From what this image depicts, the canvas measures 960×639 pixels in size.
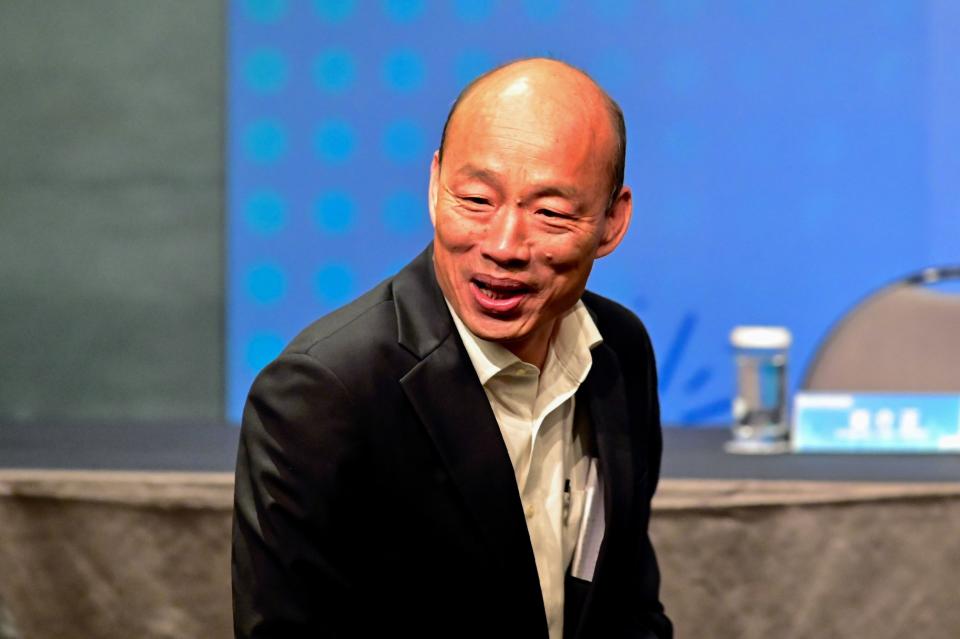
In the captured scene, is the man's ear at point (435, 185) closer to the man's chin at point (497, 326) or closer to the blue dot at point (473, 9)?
the man's chin at point (497, 326)

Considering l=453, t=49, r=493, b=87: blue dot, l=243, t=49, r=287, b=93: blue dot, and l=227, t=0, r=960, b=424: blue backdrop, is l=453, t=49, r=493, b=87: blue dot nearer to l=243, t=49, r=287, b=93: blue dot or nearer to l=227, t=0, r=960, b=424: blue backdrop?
l=227, t=0, r=960, b=424: blue backdrop

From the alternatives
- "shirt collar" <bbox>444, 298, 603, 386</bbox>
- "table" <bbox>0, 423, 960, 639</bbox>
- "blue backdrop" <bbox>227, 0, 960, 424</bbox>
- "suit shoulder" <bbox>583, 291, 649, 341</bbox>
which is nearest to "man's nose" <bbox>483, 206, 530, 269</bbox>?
"shirt collar" <bbox>444, 298, 603, 386</bbox>

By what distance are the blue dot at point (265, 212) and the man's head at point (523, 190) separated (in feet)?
7.28

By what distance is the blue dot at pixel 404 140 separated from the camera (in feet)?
10.6

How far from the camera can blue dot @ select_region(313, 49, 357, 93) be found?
10.6 feet

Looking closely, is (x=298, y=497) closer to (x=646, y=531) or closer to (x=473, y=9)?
(x=646, y=531)

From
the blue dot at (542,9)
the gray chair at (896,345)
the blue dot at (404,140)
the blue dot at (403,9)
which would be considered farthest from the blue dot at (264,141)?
the gray chair at (896,345)

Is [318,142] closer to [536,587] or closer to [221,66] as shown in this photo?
[221,66]

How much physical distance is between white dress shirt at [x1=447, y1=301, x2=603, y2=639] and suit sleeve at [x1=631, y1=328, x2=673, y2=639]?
10cm

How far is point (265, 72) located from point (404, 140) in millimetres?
358

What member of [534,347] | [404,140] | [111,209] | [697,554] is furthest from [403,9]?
[534,347]

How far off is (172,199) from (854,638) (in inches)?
82.6

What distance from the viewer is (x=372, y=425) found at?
1.08 meters

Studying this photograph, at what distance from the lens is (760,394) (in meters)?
2.10
